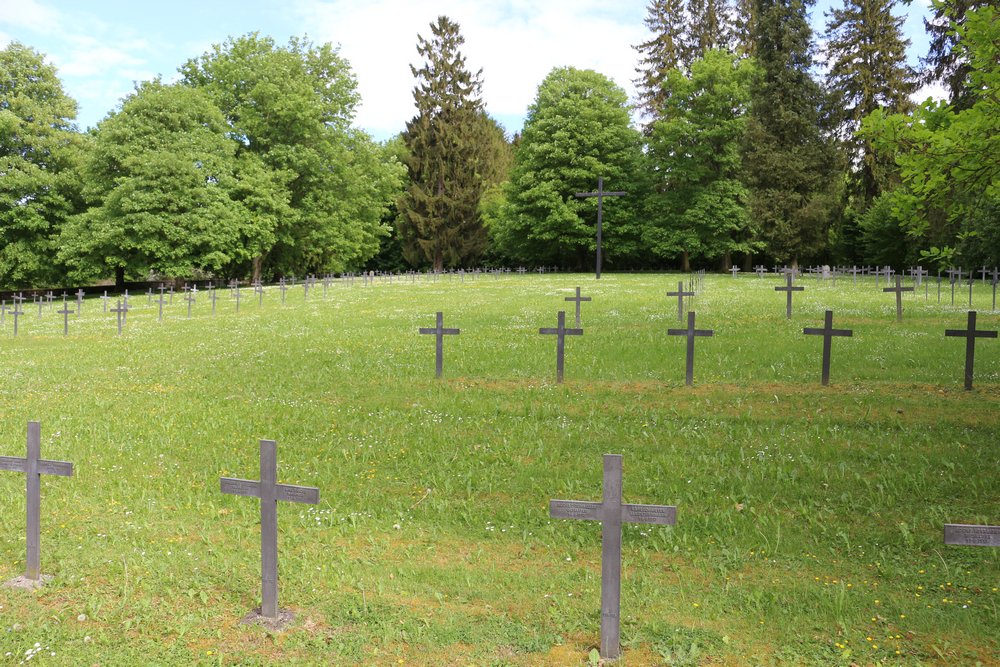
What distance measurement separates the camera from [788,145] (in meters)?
50.7

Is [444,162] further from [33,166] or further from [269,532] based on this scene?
[269,532]

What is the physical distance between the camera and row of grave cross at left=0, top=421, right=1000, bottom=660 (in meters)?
4.46

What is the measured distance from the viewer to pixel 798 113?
5056 centimetres

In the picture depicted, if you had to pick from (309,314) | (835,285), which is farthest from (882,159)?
(309,314)

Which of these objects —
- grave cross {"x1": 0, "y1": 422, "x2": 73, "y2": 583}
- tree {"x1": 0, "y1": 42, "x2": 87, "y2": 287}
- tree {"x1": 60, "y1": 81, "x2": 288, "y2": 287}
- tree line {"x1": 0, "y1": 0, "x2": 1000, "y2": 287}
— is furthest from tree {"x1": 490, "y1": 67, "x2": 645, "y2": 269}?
grave cross {"x1": 0, "y1": 422, "x2": 73, "y2": 583}

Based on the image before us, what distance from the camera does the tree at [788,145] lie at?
163ft

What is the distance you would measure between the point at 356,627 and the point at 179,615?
1.32 meters

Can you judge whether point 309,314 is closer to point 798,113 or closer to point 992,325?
point 992,325

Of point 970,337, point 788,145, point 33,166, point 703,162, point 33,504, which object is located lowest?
point 33,504

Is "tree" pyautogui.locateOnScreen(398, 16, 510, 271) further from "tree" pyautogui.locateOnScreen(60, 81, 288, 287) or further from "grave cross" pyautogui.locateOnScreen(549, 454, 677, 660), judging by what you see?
"grave cross" pyautogui.locateOnScreen(549, 454, 677, 660)

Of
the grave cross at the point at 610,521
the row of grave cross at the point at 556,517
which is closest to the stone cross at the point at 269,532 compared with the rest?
the row of grave cross at the point at 556,517

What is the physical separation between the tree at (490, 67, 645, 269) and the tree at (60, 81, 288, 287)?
881 inches

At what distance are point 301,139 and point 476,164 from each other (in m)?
21.1

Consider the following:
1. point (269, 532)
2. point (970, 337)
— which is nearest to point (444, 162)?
point (970, 337)
